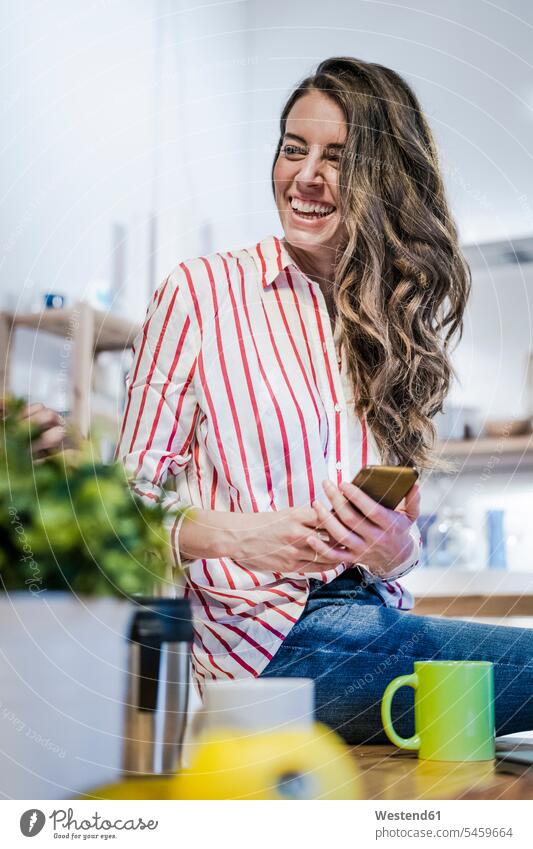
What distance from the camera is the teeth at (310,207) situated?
534 mm

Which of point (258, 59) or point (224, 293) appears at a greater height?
point (258, 59)

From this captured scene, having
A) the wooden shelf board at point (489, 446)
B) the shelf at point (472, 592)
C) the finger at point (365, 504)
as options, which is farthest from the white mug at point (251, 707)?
the wooden shelf board at point (489, 446)

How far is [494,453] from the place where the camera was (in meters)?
1.24

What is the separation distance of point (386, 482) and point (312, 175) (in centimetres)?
21

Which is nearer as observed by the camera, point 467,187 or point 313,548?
point 313,548

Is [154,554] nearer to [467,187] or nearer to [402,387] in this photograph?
[402,387]

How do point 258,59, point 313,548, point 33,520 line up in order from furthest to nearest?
point 258,59 → point 313,548 → point 33,520

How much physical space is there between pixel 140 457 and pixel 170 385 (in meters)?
0.04

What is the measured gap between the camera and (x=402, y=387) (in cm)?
53

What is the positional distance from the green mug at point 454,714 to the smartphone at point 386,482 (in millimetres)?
73

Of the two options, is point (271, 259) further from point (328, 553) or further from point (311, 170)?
point (328, 553)

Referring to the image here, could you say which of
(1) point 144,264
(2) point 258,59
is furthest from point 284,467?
(2) point 258,59

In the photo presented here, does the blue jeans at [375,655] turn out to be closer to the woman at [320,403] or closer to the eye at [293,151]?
the woman at [320,403]
